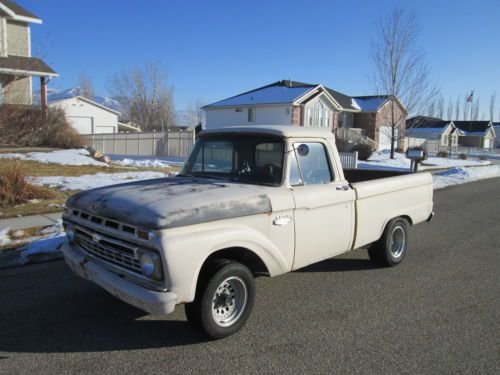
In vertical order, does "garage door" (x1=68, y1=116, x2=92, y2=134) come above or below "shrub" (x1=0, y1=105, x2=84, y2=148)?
above

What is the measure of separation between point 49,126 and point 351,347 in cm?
1993

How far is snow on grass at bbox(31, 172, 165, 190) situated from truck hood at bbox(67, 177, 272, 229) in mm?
7184

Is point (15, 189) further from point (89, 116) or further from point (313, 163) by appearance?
point (89, 116)

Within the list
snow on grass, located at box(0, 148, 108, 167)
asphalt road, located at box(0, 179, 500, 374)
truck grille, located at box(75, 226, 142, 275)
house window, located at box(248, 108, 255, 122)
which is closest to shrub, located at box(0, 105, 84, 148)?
snow on grass, located at box(0, 148, 108, 167)

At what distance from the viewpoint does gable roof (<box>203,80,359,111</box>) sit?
37.1 m

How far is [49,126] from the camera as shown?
20234mm

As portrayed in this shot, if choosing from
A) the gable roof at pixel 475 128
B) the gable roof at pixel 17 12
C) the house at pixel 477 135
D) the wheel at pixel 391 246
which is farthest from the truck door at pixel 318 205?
the gable roof at pixel 475 128

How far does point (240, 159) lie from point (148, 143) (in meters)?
26.7

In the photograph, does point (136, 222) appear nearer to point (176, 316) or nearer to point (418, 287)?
point (176, 316)

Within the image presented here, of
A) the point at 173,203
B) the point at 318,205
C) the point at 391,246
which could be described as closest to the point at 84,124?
the point at 391,246

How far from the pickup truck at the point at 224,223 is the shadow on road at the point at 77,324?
0.50 meters

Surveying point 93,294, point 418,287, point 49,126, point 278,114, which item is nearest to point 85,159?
point 49,126

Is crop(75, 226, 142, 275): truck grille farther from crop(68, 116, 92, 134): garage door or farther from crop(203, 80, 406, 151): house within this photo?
crop(68, 116, 92, 134): garage door

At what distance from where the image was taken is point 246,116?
3834 cm
